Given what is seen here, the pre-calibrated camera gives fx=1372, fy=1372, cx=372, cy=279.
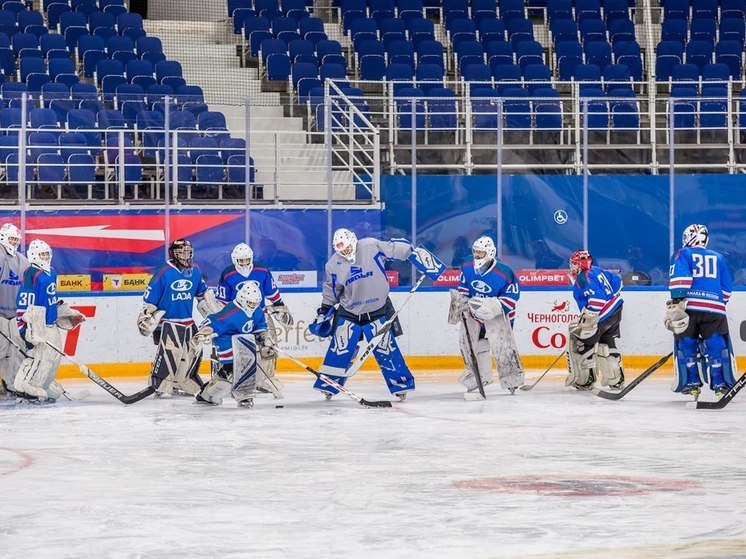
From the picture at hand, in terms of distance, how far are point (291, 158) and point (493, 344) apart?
4387mm

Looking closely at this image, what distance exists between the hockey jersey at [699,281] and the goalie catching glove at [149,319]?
4166mm

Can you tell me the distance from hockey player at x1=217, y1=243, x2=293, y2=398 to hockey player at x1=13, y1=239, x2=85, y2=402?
4.41 ft

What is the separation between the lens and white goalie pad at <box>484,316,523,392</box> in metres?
11.4

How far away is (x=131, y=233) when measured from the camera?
551 inches

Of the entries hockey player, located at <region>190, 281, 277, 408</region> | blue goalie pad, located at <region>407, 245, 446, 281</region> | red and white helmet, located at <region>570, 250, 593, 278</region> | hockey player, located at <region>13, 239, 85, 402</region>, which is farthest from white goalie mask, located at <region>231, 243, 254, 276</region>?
red and white helmet, located at <region>570, 250, 593, 278</region>

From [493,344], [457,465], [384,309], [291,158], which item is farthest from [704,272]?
[291,158]

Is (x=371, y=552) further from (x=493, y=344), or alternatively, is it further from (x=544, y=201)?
(x=544, y=201)

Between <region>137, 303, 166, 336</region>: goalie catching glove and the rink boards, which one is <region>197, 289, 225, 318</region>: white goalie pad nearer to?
<region>137, 303, 166, 336</region>: goalie catching glove

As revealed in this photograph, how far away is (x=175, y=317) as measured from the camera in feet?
37.5

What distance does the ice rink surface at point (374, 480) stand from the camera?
5.41 m

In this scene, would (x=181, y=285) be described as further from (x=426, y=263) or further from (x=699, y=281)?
(x=699, y=281)

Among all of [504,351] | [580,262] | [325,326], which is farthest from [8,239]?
[580,262]

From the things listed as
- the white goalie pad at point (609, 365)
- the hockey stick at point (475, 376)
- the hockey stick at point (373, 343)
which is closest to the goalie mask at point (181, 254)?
the hockey stick at point (373, 343)

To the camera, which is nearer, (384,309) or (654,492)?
(654,492)
